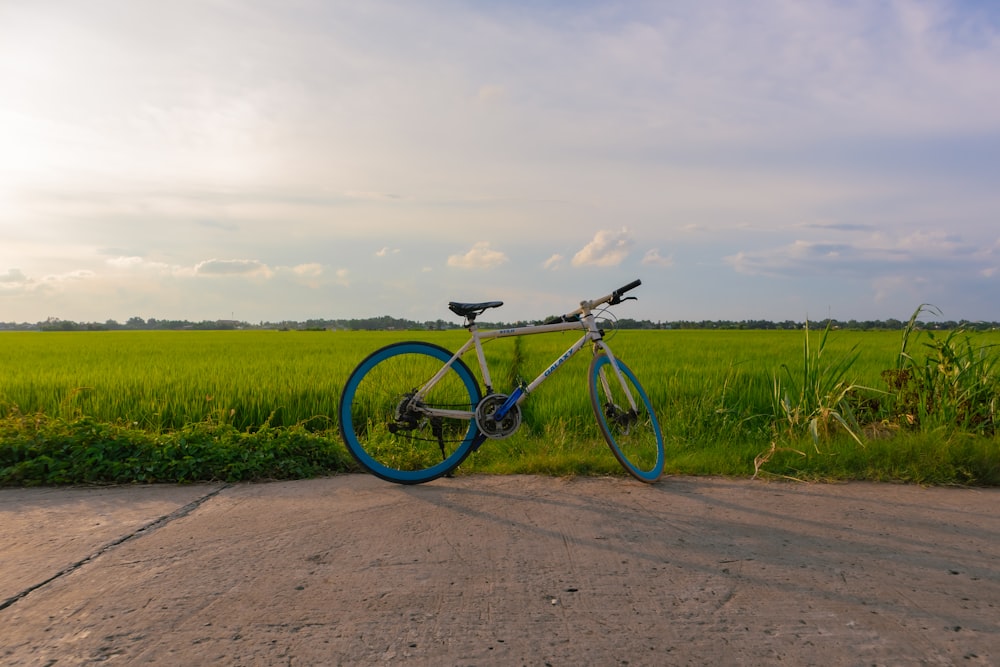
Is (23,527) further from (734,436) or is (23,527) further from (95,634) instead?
(734,436)

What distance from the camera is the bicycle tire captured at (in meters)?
4.58

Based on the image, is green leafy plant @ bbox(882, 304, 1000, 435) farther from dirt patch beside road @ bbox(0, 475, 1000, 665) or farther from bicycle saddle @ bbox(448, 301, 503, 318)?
bicycle saddle @ bbox(448, 301, 503, 318)

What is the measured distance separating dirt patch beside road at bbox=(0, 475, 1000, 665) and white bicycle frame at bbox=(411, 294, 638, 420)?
62cm

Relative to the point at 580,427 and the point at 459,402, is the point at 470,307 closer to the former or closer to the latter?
the point at 459,402

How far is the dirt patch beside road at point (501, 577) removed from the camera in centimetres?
231

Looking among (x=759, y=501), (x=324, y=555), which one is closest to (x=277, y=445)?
(x=324, y=555)

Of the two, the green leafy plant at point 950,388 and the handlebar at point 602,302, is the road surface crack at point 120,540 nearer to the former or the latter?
the handlebar at point 602,302

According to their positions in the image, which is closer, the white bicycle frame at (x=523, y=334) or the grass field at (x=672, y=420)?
the white bicycle frame at (x=523, y=334)

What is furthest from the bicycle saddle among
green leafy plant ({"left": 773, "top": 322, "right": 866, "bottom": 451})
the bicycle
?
green leafy plant ({"left": 773, "top": 322, "right": 866, "bottom": 451})

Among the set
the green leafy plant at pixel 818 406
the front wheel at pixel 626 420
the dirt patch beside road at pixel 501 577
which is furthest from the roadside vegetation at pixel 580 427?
the dirt patch beside road at pixel 501 577

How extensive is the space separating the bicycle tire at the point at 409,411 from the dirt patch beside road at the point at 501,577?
1.42 feet

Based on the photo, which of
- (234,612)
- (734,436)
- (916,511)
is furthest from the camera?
(734,436)

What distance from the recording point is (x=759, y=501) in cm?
405

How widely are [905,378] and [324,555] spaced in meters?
5.22
